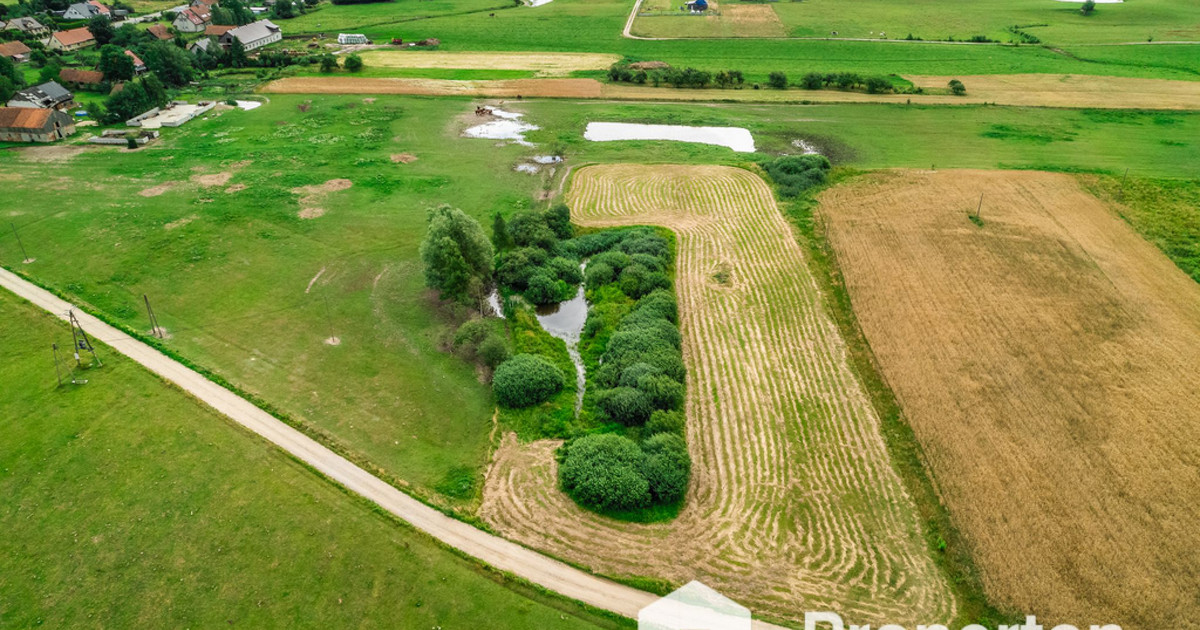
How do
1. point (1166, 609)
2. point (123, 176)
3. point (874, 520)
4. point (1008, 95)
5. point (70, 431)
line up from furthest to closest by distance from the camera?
point (1008, 95) < point (123, 176) < point (70, 431) < point (874, 520) < point (1166, 609)

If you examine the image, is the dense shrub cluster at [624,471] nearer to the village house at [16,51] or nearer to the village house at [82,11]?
the village house at [16,51]

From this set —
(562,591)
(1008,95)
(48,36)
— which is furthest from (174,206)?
(1008,95)

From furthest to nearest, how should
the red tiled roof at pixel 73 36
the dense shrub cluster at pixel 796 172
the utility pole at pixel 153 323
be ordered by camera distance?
the red tiled roof at pixel 73 36, the dense shrub cluster at pixel 796 172, the utility pole at pixel 153 323

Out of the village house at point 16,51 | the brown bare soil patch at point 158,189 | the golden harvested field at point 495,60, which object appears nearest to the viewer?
the brown bare soil patch at point 158,189

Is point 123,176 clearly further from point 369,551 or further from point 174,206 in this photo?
point 369,551

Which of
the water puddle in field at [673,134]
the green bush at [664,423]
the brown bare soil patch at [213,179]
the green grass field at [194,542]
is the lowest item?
the green grass field at [194,542]

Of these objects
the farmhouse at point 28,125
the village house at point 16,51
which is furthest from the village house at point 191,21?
the farmhouse at point 28,125

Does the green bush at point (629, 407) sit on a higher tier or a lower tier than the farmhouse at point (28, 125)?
lower
